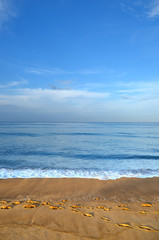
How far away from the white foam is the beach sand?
4.65 ft

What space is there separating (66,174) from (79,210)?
16.8ft

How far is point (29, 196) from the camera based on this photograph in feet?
19.1

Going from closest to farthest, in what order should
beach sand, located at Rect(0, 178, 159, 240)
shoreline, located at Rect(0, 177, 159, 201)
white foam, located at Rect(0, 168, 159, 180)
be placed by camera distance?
beach sand, located at Rect(0, 178, 159, 240), shoreline, located at Rect(0, 177, 159, 201), white foam, located at Rect(0, 168, 159, 180)

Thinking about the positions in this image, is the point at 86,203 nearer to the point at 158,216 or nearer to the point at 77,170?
the point at 158,216

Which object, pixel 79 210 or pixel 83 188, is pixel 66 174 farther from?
pixel 79 210

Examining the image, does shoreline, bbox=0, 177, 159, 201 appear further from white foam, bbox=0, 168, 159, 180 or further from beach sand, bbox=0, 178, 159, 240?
white foam, bbox=0, 168, 159, 180

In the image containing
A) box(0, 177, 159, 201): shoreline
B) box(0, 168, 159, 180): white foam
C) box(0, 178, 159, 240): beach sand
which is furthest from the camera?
box(0, 168, 159, 180): white foam

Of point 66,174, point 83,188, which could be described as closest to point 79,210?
point 83,188

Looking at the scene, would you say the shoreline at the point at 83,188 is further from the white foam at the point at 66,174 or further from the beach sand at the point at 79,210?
the white foam at the point at 66,174

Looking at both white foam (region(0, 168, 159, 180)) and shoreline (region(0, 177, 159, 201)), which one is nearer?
shoreline (region(0, 177, 159, 201))

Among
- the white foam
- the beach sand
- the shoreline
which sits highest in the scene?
the beach sand

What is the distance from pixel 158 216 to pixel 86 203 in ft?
6.77

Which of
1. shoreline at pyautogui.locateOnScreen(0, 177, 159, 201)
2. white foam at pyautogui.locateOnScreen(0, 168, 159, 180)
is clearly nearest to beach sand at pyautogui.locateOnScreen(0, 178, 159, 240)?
shoreline at pyautogui.locateOnScreen(0, 177, 159, 201)

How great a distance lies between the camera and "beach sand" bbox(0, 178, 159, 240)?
3.22 metres
